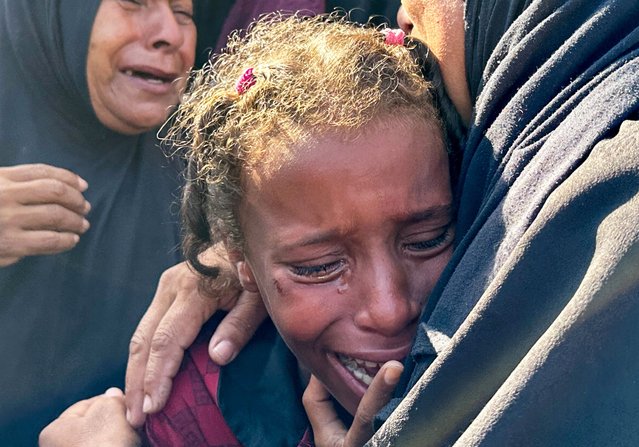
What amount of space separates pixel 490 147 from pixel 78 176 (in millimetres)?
1600

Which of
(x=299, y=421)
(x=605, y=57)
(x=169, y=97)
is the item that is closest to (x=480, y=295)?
(x=605, y=57)

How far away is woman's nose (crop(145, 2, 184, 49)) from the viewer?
2.74 metres

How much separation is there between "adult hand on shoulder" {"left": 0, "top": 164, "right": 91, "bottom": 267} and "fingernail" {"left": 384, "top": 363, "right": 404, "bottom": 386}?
1420 millimetres

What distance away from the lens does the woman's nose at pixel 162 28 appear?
2.74 m

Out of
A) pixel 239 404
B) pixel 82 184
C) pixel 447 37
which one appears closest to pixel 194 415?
pixel 239 404

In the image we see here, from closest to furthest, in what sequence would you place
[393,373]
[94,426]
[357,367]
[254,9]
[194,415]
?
1. [393,373]
2. [357,367]
3. [194,415]
4. [94,426]
5. [254,9]

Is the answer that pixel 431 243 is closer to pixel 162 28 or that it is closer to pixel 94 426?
pixel 94 426

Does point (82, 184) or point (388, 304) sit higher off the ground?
point (388, 304)

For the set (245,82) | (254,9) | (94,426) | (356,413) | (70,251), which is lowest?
(94,426)

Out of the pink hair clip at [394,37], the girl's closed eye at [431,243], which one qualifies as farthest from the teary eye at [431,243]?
the pink hair clip at [394,37]

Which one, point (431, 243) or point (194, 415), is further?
point (194, 415)

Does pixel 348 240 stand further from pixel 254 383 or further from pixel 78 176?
pixel 78 176

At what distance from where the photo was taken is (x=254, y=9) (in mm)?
2951

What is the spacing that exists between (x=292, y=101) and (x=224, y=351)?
739 mm
